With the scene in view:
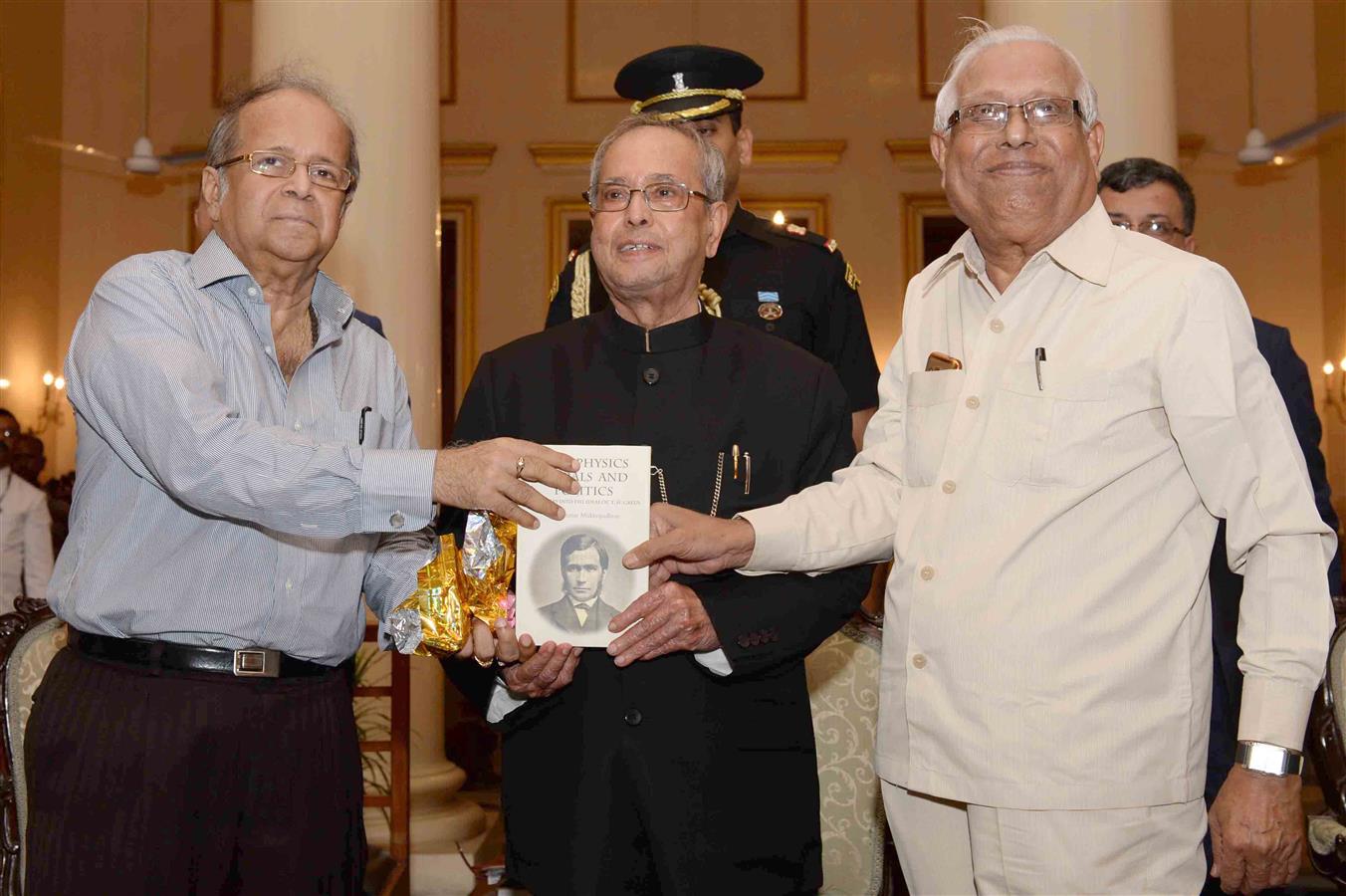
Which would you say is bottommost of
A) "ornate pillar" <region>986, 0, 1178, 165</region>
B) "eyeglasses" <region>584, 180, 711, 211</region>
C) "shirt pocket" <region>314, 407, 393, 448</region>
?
"shirt pocket" <region>314, 407, 393, 448</region>

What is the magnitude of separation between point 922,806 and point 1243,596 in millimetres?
554

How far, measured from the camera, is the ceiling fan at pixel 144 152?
32.6ft

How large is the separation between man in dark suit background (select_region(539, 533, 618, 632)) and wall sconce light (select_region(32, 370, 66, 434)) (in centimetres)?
975

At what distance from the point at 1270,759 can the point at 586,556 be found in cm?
98

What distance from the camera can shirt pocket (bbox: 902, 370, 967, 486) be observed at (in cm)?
204

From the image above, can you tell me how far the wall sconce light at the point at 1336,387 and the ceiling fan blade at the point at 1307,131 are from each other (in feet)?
5.24

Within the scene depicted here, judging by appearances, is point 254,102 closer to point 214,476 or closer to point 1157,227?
point 214,476

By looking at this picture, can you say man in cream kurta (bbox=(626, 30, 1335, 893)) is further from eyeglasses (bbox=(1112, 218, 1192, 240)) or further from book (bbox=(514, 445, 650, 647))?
eyeglasses (bbox=(1112, 218, 1192, 240))

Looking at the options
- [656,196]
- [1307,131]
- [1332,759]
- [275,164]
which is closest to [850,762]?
[1332,759]

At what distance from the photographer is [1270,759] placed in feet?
5.76

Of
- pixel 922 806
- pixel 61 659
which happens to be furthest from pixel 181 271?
pixel 922 806

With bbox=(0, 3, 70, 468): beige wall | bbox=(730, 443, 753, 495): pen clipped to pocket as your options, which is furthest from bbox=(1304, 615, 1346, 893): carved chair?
bbox=(0, 3, 70, 468): beige wall

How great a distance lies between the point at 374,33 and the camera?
4.49m

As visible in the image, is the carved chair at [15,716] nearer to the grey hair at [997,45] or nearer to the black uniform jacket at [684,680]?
the black uniform jacket at [684,680]
